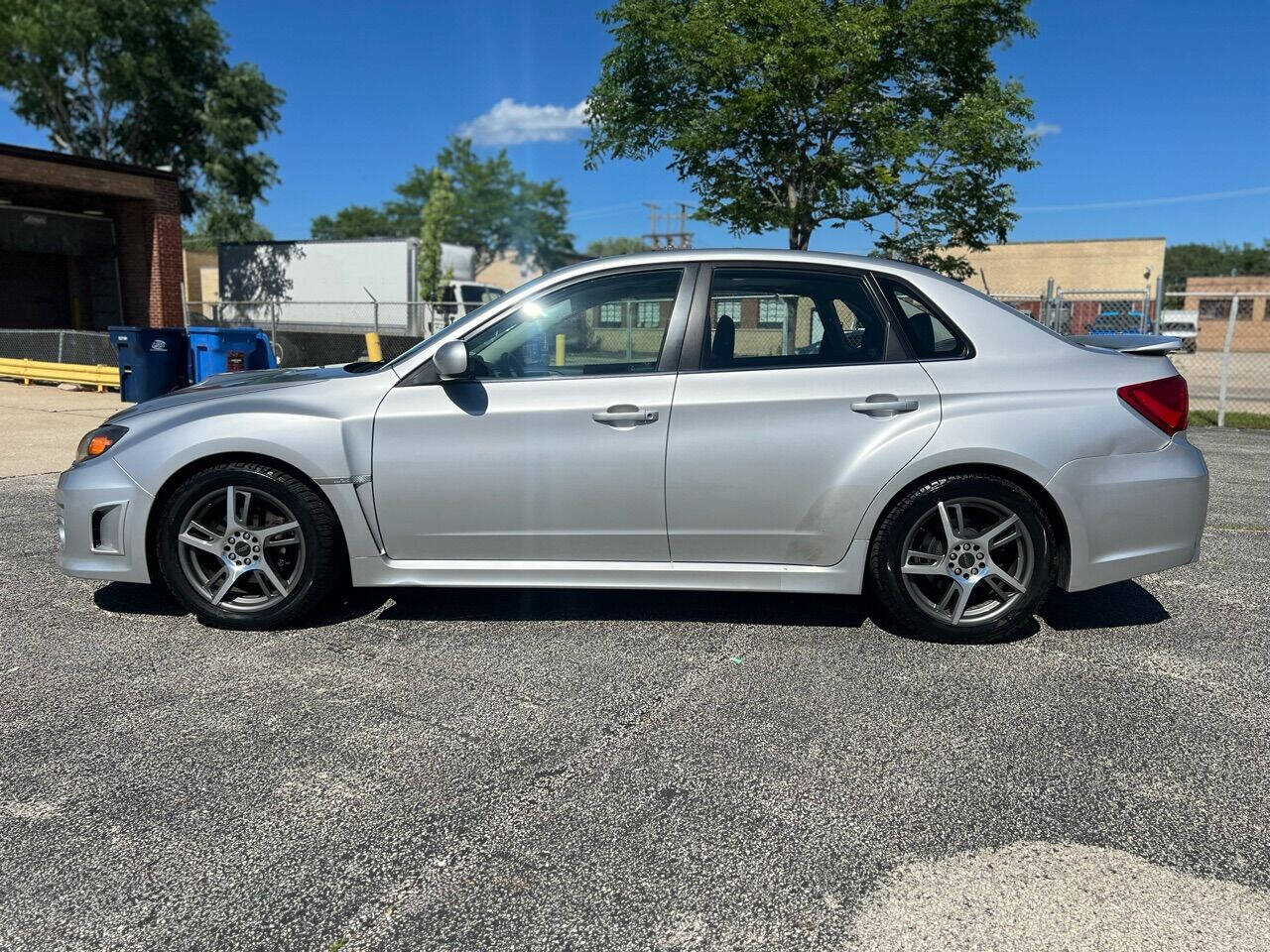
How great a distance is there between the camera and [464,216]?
71500 millimetres

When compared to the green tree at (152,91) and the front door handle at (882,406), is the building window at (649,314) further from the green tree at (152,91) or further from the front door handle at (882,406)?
the green tree at (152,91)

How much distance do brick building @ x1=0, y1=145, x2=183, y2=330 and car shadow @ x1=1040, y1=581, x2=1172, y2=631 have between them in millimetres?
23194

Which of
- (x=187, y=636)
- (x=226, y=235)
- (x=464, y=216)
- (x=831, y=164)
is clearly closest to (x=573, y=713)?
(x=187, y=636)

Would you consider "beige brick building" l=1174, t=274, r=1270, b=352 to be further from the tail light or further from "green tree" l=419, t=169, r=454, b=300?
the tail light

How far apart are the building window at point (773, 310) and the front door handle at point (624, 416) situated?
767 millimetres

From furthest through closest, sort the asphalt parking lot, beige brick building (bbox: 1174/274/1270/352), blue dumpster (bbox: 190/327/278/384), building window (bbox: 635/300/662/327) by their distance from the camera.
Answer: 1. beige brick building (bbox: 1174/274/1270/352)
2. blue dumpster (bbox: 190/327/278/384)
3. building window (bbox: 635/300/662/327)
4. the asphalt parking lot

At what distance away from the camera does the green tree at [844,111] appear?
14.8 m

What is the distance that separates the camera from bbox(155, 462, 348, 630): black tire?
13.0ft

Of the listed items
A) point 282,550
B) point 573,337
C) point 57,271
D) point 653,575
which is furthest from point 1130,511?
point 57,271

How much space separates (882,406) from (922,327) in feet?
1.44

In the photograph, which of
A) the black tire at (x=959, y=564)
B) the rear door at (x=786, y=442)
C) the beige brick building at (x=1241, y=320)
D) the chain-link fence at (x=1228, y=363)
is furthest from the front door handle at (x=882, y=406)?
the beige brick building at (x=1241, y=320)

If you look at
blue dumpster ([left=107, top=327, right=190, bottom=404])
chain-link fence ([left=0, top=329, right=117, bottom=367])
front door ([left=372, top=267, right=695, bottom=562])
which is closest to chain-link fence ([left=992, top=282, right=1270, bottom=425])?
front door ([left=372, top=267, right=695, bottom=562])

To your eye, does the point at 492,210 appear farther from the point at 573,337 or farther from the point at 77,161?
the point at 573,337

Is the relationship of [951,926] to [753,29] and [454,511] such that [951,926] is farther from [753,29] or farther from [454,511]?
[753,29]
